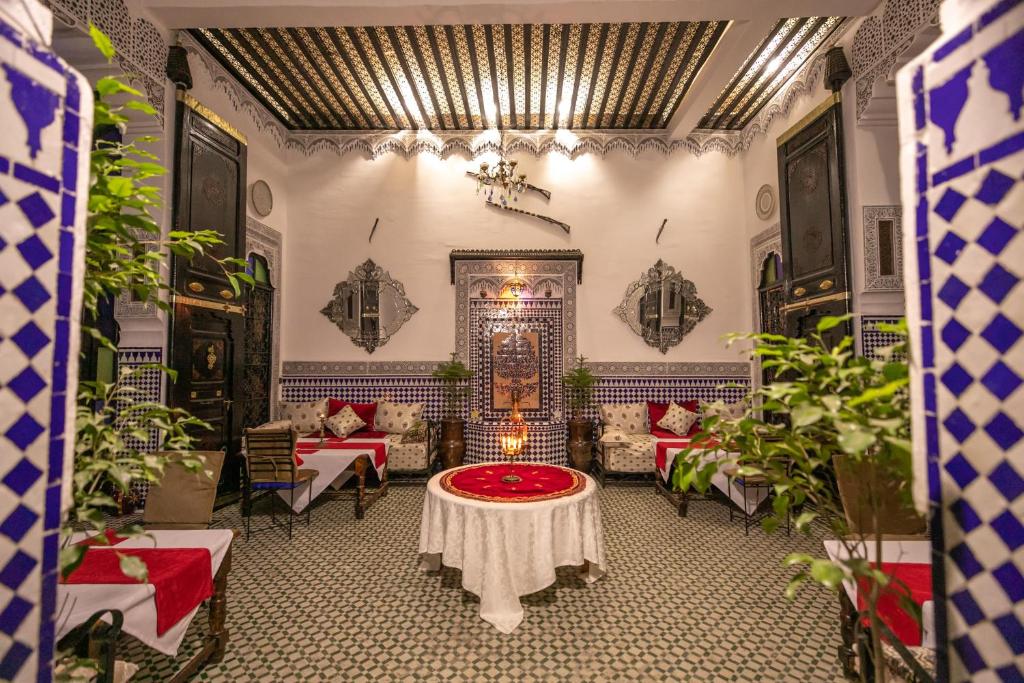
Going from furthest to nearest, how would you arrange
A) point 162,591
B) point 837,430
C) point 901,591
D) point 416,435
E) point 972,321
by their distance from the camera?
point 416,435 < point 162,591 < point 901,591 < point 837,430 < point 972,321

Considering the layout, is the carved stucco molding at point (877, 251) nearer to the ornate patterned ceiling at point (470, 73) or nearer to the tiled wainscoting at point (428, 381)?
the ornate patterned ceiling at point (470, 73)

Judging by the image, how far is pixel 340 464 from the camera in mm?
5160

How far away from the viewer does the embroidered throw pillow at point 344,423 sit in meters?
6.61

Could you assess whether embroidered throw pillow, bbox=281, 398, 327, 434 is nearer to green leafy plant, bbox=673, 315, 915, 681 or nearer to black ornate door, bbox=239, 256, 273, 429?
black ornate door, bbox=239, 256, 273, 429

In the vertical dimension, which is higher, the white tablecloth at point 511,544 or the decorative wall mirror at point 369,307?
the decorative wall mirror at point 369,307

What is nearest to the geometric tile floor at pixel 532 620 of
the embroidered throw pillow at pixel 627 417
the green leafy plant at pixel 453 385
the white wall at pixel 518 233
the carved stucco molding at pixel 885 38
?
the embroidered throw pillow at pixel 627 417

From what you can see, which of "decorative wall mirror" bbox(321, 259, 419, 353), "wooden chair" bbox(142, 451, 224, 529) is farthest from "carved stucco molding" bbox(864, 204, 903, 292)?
"wooden chair" bbox(142, 451, 224, 529)

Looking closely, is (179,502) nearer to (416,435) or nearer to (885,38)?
(416,435)

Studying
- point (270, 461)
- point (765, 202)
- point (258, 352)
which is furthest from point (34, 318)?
point (765, 202)

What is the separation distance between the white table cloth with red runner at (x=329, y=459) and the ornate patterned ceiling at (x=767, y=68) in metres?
6.43

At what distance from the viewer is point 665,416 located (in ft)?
22.6

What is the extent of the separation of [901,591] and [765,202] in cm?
640

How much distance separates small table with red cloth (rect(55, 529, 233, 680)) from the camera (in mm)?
1930

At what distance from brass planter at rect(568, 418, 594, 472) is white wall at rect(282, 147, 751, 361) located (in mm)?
1157
